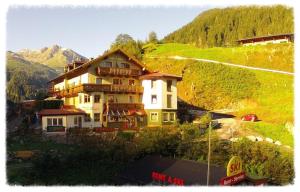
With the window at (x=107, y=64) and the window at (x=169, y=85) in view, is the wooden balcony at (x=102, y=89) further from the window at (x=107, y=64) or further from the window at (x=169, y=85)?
the window at (x=169, y=85)

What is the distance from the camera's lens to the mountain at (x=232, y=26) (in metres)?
115

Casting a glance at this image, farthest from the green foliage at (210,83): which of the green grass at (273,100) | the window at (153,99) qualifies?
the window at (153,99)

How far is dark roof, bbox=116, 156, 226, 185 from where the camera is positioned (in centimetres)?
2109

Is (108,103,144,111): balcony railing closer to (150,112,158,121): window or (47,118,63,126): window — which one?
(150,112,158,121): window

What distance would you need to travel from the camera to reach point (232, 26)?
12456cm

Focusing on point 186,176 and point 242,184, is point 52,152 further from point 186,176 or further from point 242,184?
point 242,184

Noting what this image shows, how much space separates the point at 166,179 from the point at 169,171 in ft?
3.30

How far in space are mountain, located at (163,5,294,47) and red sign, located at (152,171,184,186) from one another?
3730 inches

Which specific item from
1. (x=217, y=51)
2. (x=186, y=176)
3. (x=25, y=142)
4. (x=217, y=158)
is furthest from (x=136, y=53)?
(x=186, y=176)

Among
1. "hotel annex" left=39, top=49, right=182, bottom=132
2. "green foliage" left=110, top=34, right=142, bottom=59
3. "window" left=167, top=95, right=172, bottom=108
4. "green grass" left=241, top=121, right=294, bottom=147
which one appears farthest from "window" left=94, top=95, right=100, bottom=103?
"green foliage" left=110, top=34, right=142, bottom=59

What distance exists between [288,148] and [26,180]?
24762 millimetres

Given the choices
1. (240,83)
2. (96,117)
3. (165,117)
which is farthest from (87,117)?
(240,83)

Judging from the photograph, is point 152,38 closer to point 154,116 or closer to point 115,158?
point 154,116

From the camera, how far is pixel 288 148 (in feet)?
120
